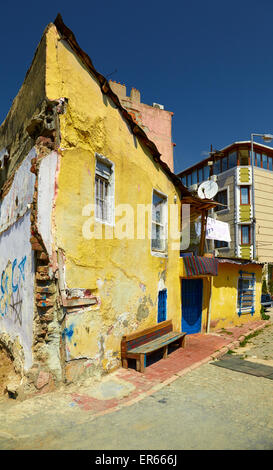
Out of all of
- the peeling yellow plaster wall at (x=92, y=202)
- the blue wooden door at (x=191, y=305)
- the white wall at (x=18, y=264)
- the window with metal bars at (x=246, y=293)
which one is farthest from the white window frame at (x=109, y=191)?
the window with metal bars at (x=246, y=293)

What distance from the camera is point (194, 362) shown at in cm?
825

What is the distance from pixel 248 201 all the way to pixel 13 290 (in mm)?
22243

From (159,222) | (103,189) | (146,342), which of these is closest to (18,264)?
(103,189)

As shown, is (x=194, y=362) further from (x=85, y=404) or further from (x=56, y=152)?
(x=56, y=152)

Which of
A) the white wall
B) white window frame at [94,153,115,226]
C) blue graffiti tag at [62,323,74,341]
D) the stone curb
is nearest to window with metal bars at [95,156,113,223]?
white window frame at [94,153,115,226]

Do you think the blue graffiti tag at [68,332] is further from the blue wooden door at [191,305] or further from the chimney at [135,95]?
the chimney at [135,95]

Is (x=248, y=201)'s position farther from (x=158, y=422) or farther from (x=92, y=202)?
(x=158, y=422)

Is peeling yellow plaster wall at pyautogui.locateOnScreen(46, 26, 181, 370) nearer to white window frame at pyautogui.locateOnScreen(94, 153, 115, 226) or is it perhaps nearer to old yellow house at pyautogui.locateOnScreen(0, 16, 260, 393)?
old yellow house at pyautogui.locateOnScreen(0, 16, 260, 393)

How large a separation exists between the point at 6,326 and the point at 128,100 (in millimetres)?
12260

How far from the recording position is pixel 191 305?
1198cm

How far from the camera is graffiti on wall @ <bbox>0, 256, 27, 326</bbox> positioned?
22.8 feet

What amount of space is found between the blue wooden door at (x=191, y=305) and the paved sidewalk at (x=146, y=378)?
776 mm

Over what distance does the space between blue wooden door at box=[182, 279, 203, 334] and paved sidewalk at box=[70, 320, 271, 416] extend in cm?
78

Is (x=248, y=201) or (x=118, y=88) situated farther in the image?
(x=248, y=201)
